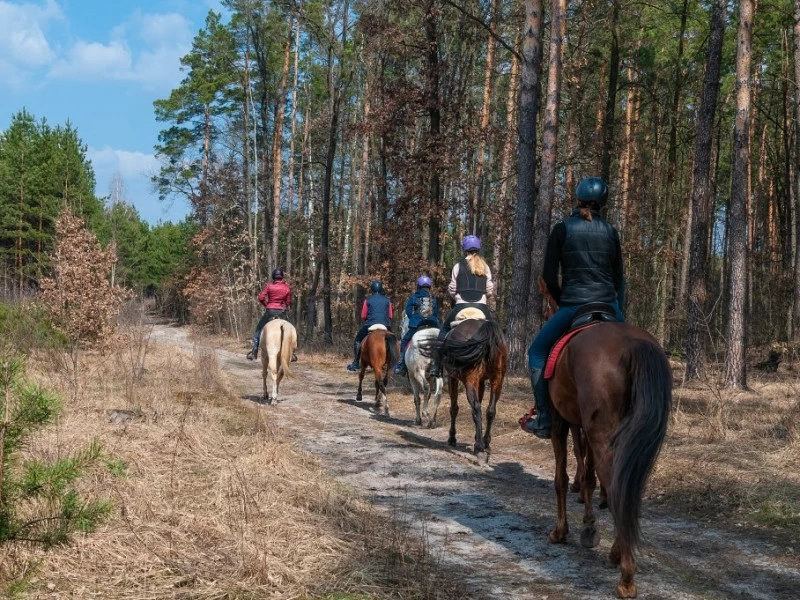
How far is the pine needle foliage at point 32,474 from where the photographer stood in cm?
394

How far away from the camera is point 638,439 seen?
464 cm

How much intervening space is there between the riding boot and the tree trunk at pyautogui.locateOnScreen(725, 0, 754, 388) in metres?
9.36

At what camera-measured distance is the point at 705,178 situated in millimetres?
16172

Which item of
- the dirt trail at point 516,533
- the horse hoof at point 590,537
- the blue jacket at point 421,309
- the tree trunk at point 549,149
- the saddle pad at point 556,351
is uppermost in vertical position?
the tree trunk at point 549,149

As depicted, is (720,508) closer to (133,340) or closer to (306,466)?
(306,466)

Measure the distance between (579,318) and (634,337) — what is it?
2.40ft

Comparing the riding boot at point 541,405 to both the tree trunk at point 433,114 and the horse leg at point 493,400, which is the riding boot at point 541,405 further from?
the tree trunk at point 433,114

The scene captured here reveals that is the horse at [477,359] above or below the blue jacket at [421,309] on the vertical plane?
below

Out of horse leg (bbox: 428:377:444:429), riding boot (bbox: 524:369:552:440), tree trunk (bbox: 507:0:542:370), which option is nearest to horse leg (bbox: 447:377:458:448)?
horse leg (bbox: 428:377:444:429)

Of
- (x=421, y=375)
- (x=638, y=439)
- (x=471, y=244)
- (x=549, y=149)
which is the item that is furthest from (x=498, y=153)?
(x=638, y=439)

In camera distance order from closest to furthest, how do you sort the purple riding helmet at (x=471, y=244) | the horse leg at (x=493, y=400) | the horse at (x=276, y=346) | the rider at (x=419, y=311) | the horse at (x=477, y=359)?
the horse at (x=477, y=359)
the horse leg at (x=493, y=400)
the purple riding helmet at (x=471, y=244)
the rider at (x=419, y=311)
the horse at (x=276, y=346)

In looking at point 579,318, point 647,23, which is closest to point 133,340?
point 579,318

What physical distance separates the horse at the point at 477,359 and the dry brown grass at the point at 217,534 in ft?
7.17

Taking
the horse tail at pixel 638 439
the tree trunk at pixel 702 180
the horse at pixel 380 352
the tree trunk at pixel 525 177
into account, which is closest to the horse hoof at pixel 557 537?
the horse tail at pixel 638 439
